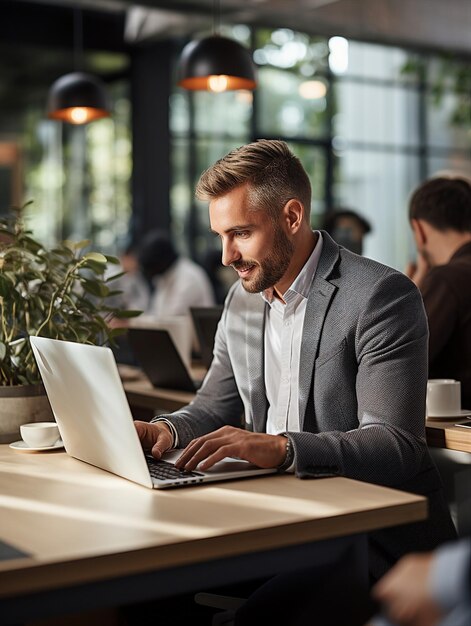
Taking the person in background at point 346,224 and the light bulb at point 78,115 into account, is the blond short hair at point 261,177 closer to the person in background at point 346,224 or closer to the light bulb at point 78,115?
the person in background at point 346,224

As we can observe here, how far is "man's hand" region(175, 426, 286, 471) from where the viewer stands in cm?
204

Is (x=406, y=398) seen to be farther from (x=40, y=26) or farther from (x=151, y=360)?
(x=40, y=26)

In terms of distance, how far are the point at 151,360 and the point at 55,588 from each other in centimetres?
227

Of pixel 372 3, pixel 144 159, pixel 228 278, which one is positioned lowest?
pixel 228 278

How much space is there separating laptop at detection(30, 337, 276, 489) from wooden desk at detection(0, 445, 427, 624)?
0.04 meters

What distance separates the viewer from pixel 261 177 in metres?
2.46

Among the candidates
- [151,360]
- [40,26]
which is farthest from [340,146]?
[151,360]

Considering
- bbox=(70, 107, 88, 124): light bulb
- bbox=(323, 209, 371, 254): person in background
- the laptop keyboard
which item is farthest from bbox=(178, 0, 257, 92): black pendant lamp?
the laptop keyboard

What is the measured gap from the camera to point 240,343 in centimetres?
266

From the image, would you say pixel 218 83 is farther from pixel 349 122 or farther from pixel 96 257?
pixel 349 122

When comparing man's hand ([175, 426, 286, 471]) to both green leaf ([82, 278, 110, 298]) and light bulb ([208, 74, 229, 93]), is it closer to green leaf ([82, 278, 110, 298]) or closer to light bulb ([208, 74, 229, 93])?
green leaf ([82, 278, 110, 298])

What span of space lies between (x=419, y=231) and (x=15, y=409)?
5.92ft

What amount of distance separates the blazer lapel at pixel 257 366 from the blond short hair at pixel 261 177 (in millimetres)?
306

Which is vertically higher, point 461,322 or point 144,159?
point 144,159
